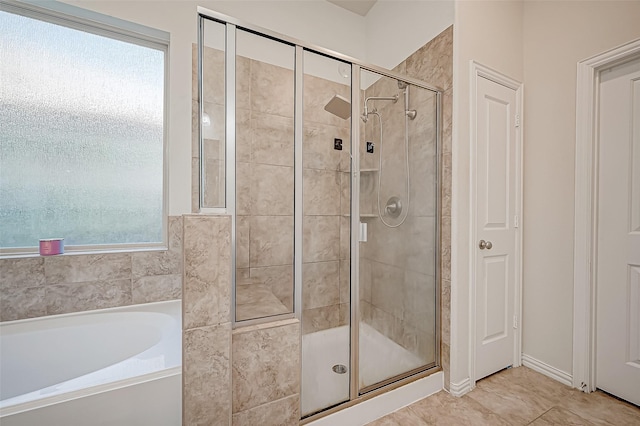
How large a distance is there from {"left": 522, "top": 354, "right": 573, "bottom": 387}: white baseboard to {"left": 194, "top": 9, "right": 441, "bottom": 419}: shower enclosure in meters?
0.80

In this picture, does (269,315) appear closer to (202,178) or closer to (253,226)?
(253,226)

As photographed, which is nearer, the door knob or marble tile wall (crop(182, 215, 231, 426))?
marble tile wall (crop(182, 215, 231, 426))

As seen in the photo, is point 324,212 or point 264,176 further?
point 324,212

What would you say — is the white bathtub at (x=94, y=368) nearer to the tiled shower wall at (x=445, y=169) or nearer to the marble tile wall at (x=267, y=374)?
the marble tile wall at (x=267, y=374)

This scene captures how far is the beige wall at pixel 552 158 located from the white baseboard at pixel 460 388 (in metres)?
0.67

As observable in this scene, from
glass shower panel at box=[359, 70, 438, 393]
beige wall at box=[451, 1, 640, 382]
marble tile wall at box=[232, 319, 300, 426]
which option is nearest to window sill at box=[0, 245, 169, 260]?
marble tile wall at box=[232, 319, 300, 426]

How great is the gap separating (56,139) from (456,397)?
3.08 metres

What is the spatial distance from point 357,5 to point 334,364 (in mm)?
2952

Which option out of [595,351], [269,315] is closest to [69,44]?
[269,315]

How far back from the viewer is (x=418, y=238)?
1.82 metres

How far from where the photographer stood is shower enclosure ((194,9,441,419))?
48.1 inches

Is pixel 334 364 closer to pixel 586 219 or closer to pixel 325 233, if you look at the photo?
pixel 325 233

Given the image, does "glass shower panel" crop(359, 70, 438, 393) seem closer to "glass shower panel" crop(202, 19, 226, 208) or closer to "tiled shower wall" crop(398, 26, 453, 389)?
"tiled shower wall" crop(398, 26, 453, 389)

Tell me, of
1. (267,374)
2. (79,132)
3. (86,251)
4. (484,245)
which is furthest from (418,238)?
(79,132)
